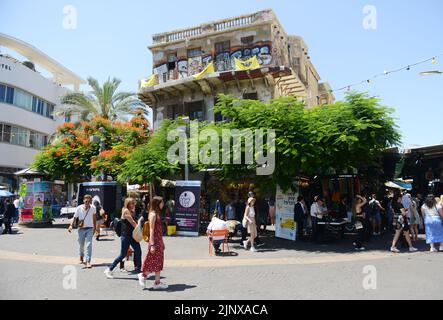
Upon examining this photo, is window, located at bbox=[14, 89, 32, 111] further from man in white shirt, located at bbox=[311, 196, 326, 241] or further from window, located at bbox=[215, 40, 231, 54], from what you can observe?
man in white shirt, located at bbox=[311, 196, 326, 241]

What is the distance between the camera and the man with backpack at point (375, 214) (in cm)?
1475

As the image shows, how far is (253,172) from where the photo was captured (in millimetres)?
13219

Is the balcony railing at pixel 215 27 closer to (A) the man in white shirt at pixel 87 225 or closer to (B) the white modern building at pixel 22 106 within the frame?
(B) the white modern building at pixel 22 106

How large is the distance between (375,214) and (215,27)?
1626 centimetres

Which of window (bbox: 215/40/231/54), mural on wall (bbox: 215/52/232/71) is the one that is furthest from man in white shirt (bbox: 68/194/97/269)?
window (bbox: 215/40/231/54)

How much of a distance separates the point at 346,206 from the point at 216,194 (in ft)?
23.7

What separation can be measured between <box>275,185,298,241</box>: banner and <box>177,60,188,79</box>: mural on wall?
46.4 ft

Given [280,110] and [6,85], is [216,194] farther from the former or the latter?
[6,85]

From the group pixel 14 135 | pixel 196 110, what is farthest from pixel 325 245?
pixel 14 135

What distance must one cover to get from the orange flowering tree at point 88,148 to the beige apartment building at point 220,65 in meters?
4.30

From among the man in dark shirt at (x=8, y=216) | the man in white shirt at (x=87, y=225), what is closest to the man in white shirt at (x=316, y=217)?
the man in white shirt at (x=87, y=225)
